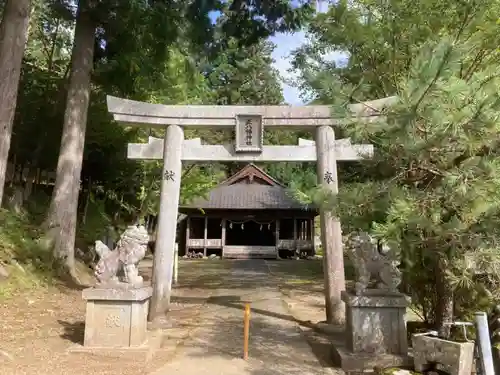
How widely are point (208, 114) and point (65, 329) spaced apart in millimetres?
4167

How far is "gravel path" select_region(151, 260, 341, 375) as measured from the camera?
17.1ft

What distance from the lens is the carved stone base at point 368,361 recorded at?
5.09 m

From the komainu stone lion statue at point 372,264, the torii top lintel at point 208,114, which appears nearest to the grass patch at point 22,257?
the torii top lintel at point 208,114

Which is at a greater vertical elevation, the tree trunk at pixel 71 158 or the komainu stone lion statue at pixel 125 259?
the tree trunk at pixel 71 158

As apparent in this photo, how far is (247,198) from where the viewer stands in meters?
24.6

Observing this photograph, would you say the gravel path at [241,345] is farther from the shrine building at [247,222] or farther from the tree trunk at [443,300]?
the shrine building at [247,222]

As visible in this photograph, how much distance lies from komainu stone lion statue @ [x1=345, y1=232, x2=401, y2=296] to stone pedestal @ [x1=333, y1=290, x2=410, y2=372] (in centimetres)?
13

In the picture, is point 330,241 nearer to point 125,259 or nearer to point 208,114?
point 208,114

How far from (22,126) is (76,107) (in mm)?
4784

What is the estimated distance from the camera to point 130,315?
18.2 feet

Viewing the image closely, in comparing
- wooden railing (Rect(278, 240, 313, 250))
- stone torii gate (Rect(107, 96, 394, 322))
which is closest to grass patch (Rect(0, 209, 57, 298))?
stone torii gate (Rect(107, 96, 394, 322))

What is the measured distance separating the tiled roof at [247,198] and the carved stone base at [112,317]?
17610mm

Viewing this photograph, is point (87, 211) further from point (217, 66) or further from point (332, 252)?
point (217, 66)

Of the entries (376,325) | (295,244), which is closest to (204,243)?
(295,244)
